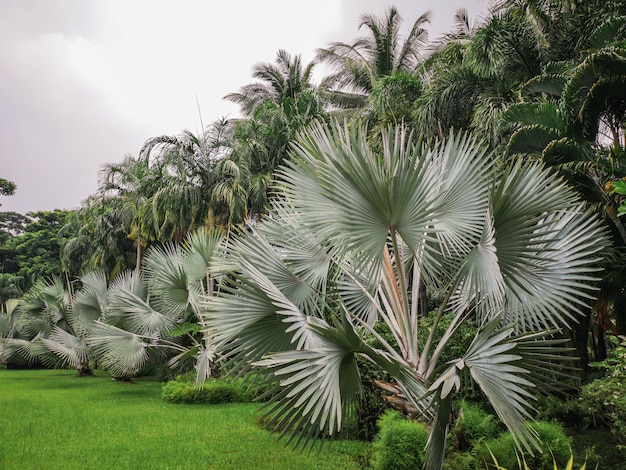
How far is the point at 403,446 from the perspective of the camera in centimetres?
566

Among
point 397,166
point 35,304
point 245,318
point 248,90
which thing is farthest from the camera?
point 248,90

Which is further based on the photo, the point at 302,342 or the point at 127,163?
the point at 127,163

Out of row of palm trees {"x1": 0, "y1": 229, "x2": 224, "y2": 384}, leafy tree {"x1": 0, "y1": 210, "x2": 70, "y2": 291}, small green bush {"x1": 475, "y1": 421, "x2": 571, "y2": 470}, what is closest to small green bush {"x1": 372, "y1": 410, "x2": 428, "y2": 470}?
small green bush {"x1": 475, "y1": 421, "x2": 571, "y2": 470}

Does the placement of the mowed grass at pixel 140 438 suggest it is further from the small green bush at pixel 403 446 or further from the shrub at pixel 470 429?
the shrub at pixel 470 429

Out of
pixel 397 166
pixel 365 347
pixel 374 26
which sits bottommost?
pixel 365 347

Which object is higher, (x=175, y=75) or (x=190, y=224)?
(x=175, y=75)

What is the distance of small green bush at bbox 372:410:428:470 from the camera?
5.64 meters

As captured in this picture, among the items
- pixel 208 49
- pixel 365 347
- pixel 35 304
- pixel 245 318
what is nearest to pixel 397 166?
pixel 365 347

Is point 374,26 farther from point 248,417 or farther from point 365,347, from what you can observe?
point 365,347

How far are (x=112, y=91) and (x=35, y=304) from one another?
948 centimetres

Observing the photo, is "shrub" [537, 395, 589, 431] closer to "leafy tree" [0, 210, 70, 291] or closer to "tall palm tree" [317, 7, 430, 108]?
"tall palm tree" [317, 7, 430, 108]

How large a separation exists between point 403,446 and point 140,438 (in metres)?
4.77

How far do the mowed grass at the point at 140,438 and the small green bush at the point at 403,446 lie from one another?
78 cm

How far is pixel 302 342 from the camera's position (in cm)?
435
